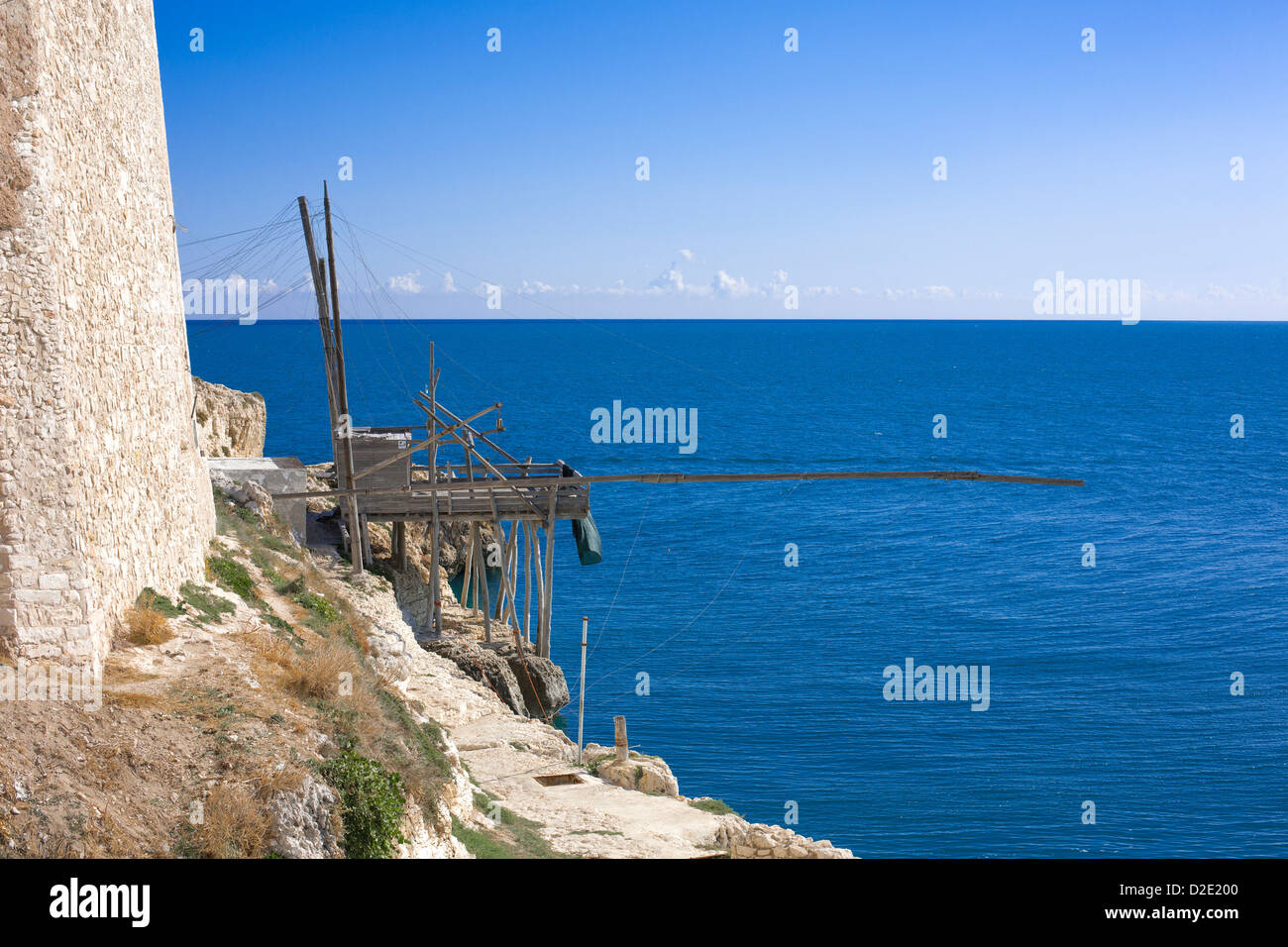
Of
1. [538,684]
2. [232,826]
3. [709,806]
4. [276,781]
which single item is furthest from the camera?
[538,684]

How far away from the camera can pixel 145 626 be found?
39.7 ft

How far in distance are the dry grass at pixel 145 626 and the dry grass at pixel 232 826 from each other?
3067mm

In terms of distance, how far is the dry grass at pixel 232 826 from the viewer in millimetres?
9289

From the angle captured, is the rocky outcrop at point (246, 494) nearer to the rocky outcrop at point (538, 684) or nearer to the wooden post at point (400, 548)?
the rocky outcrop at point (538, 684)

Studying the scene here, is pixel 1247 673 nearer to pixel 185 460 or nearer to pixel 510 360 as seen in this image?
pixel 185 460

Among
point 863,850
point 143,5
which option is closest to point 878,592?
point 863,850

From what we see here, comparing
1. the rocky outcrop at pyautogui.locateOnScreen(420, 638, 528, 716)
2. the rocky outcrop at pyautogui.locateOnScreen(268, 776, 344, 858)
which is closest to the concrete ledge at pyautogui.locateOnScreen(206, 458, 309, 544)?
the rocky outcrop at pyautogui.locateOnScreen(420, 638, 528, 716)

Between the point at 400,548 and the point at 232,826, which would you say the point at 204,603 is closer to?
the point at 232,826

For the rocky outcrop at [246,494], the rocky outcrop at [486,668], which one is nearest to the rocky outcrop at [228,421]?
the rocky outcrop at [246,494]

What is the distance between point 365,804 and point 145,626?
3.81 m

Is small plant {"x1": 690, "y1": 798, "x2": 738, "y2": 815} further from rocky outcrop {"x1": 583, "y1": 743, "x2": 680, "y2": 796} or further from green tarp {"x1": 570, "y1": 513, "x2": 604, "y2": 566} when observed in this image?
green tarp {"x1": 570, "y1": 513, "x2": 604, "y2": 566}

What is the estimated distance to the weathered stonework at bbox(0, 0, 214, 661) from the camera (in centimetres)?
1030

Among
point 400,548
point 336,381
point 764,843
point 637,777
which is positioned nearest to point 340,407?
point 336,381
